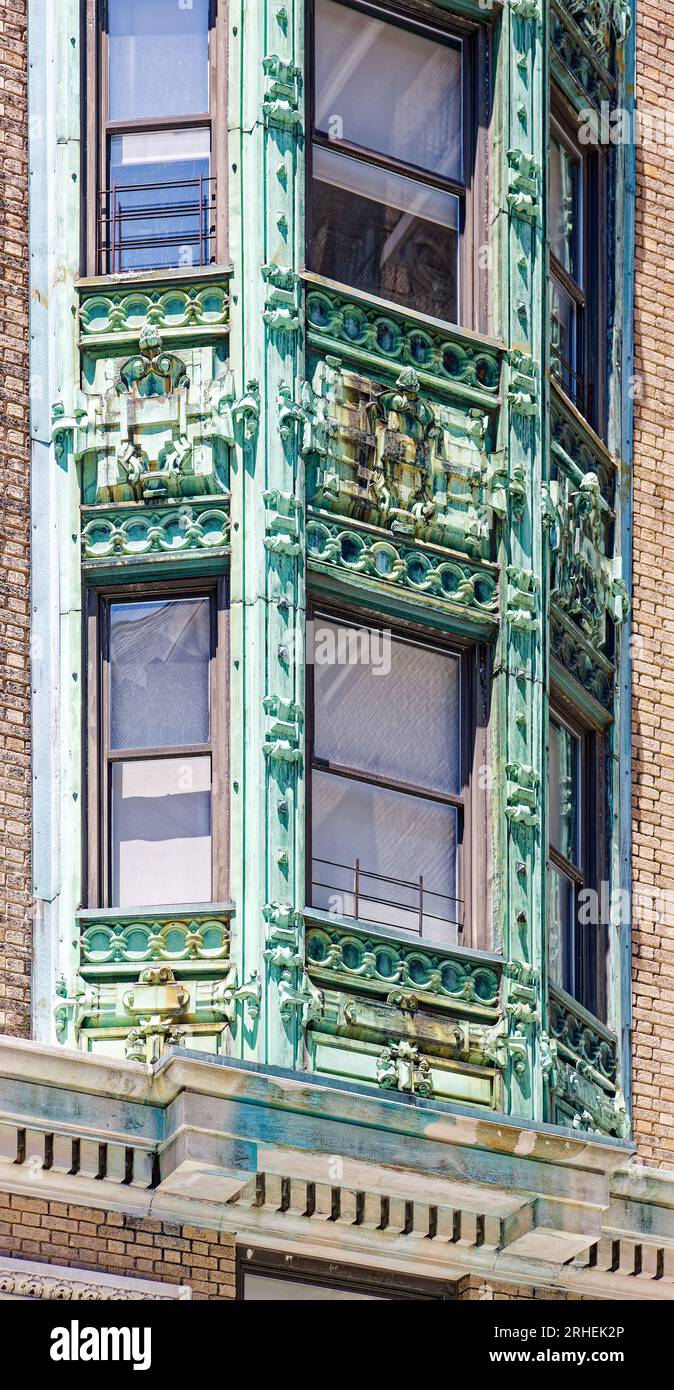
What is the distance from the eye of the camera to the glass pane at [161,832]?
62.4 feet

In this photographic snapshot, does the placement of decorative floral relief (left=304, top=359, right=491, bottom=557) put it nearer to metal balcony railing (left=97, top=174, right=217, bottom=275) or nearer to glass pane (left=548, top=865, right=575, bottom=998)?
metal balcony railing (left=97, top=174, right=217, bottom=275)

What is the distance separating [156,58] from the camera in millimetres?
20500

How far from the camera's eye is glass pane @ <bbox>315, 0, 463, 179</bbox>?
2078 cm

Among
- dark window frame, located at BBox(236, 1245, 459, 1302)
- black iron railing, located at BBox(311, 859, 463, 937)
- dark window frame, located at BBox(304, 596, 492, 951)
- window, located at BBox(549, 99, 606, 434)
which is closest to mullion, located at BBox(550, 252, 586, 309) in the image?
window, located at BBox(549, 99, 606, 434)

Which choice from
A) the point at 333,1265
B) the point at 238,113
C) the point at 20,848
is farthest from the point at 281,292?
the point at 333,1265

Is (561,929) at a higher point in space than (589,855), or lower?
lower

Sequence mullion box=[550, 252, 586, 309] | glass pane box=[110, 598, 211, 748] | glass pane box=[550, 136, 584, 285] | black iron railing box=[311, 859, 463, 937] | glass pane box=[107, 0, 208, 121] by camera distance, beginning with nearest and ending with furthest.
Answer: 1. black iron railing box=[311, 859, 463, 937]
2. glass pane box=[110, 598, 211, 748]
3. glass pane box=[107, 0, 208, 121]
4. mullion box=[550, 252, 586, 309]
5. glass pane box=[550, 136, 584, 285]

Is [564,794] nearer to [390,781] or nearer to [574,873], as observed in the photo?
[574,873]

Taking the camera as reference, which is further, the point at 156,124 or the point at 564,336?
the point at 564,336

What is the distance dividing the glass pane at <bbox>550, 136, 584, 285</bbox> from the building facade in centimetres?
99

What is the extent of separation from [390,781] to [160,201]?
3.81 metres

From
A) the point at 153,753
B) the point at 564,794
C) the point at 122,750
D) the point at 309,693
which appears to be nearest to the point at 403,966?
the point at 309,693

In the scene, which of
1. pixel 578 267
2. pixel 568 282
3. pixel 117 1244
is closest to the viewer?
pixel 117 1244

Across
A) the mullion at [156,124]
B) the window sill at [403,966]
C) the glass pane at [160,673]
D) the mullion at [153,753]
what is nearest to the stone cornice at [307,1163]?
the window sill at [403,966]
